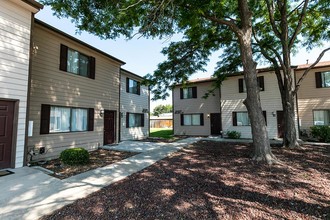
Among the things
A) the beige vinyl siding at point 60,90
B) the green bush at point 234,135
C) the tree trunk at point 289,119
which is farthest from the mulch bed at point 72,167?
the green bush at point 234,135

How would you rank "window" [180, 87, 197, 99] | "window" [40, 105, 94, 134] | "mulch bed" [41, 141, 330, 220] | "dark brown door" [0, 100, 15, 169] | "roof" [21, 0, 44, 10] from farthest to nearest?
1. "window" [180, 87, 197, 99]
2. "window" [40, 105, 94, 134]
3. "roof" [21, 0, 44, 10]
4. "dark brown door" [0, 100, 15, 169]
5. "mulch bed" [41, 141, 330, 220]

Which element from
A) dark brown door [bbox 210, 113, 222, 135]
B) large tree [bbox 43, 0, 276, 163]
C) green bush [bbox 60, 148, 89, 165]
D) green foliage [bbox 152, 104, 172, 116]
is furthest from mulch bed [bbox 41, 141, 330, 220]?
green foliage [bbox 152, 104, 172, 116]

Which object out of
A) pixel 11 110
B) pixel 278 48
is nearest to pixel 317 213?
pixel 11 110

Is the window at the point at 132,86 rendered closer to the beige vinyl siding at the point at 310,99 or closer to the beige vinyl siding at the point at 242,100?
the beige vinyl siding at the point at 242,100

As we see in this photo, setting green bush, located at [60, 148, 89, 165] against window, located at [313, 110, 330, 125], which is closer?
green bush, located at [60, 148, 89, 165]

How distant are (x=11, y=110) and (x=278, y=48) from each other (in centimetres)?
1401

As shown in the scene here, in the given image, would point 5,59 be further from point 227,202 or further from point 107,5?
point 227,202

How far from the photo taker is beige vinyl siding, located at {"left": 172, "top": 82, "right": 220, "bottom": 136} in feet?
55.0

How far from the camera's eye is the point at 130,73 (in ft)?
42.8

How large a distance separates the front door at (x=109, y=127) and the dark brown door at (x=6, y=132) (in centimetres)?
534

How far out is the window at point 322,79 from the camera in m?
13.0

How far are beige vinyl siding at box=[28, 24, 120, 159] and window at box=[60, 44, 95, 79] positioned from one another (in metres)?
0.19

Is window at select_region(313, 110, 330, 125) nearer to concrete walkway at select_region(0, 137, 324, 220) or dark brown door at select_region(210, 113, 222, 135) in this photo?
dark brown door at select_region(210, 113, 222, 135)

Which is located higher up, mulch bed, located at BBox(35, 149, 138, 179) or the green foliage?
the green foliage
